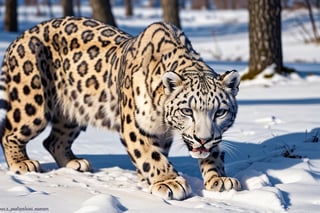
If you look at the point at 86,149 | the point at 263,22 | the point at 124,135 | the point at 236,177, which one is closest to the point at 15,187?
the point at 124,135

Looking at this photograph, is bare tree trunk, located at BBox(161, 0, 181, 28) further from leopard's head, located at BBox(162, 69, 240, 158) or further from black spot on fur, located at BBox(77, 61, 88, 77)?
leopard's head, located at BBox(162, 69, 240, 158)

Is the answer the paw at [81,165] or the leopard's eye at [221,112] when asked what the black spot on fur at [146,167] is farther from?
the paw at [81,165]

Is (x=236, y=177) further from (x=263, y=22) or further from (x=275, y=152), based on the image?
(x=263, y=22)

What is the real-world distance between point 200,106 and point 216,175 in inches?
25.8

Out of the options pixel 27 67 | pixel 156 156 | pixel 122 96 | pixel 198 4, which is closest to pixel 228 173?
pixel 156 156

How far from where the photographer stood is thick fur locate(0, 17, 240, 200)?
450 cm

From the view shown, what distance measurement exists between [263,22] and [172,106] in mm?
6600

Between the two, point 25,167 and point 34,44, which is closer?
point 25,167

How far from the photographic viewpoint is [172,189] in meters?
4.55

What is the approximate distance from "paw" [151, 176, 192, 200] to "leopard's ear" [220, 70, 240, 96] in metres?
0.66

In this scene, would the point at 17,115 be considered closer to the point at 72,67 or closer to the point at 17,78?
the point at 17,78

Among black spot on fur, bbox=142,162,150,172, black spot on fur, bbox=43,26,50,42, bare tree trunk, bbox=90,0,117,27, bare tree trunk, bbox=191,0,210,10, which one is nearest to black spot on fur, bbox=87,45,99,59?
black spot on fur, bbox=43,26,50,42

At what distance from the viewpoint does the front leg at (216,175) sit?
4727mm

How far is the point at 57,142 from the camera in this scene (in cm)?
591
